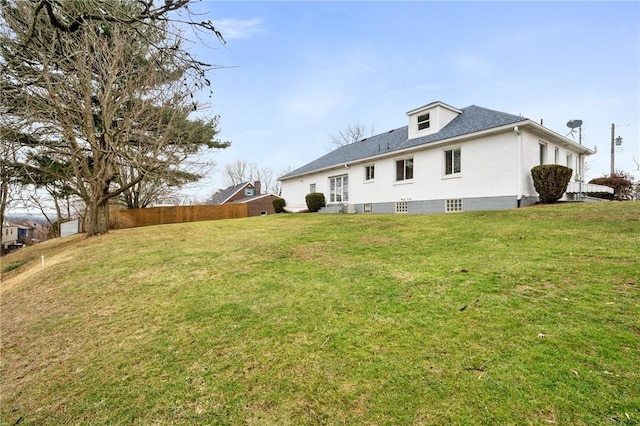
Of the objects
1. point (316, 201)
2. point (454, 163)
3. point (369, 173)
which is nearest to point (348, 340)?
point (454, 163)

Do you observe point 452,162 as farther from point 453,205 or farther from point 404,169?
point 404,169

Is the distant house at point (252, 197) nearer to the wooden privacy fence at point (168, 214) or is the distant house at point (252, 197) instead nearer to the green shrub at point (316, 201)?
the wooden privacy fence at point (168, 214)

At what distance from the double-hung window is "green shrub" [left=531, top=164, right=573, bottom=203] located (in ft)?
9.47

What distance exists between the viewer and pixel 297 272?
234 inches

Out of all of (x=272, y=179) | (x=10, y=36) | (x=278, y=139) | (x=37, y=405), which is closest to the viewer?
(x=37, y=405)

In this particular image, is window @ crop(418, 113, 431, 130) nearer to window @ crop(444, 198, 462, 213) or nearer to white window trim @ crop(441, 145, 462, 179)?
white window trim @ crop(441, 145, 462, 179)

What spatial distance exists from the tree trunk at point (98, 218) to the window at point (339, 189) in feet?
44.5

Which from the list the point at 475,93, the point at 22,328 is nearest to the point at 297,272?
the point at 22,328

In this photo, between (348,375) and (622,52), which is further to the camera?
(622,52)

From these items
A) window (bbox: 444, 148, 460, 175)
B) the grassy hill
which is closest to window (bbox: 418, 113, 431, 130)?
window (bbox: 444, 148, 460, 175)

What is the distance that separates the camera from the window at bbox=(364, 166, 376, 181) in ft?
61.2

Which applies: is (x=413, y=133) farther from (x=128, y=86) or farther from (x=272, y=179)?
(x=272, y=179)

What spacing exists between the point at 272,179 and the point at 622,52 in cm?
4811

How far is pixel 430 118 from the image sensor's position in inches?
625
